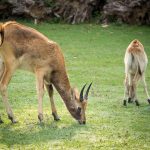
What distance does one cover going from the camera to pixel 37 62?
28.6ft

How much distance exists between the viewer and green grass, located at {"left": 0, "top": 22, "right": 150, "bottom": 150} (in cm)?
748

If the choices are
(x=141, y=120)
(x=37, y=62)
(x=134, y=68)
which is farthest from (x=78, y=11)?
(x=37, y=62)

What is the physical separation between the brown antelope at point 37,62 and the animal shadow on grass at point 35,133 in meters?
0.28

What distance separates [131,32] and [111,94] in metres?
10.3

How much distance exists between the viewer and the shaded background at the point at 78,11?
2325 cm

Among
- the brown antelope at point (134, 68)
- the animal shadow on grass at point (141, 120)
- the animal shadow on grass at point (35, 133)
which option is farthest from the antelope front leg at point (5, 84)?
the brown antelope at point (134, 68)

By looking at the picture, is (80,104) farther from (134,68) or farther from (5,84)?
(134,68)

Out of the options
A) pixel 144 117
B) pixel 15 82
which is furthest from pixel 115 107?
pixel 15 82

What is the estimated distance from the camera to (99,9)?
967 inches

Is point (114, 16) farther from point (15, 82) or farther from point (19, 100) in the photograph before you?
point (19, 100)

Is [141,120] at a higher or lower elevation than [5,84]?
lower

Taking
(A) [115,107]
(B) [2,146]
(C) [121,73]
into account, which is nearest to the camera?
(B) [2,146]

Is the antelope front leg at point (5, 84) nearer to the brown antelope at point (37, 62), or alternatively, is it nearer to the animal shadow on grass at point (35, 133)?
the brown antelope at point (37, 62)

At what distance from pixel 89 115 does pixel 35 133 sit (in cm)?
179
